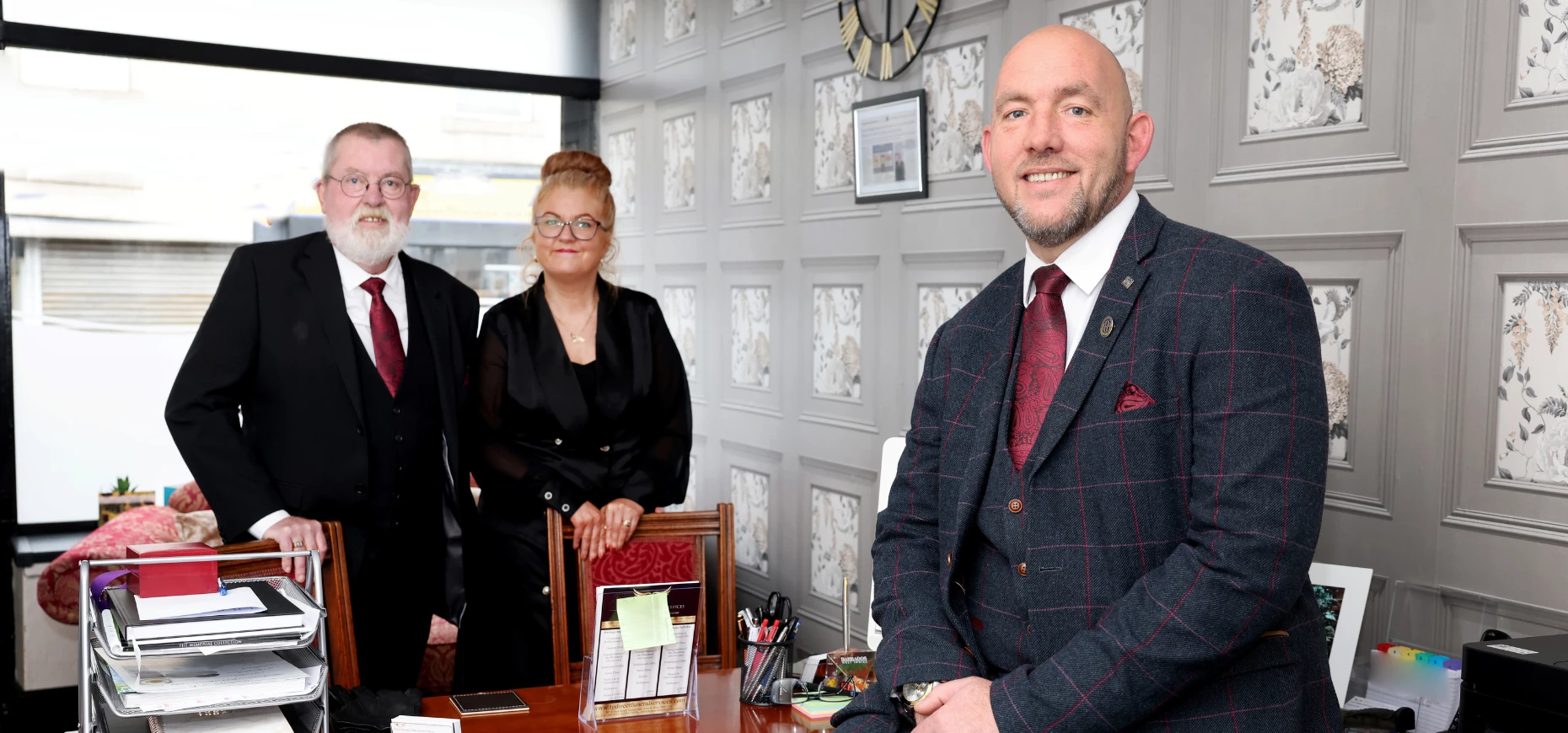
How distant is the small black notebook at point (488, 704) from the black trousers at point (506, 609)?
0.84 metres

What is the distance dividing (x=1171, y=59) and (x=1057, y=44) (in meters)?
1.26

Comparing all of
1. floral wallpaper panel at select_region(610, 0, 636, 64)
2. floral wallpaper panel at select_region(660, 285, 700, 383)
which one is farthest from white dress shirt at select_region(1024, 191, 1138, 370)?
floral wallpaper panel at select_region(610, 0, 636, 64)

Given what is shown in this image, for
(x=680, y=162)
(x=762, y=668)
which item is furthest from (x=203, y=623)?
(x=680, y=162)

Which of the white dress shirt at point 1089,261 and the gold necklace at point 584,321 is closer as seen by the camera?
the white dress shirt at point 1089,261

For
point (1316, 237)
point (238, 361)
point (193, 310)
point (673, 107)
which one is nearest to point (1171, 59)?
point (1316, 237)

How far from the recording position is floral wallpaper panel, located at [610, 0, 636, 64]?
5379 mm

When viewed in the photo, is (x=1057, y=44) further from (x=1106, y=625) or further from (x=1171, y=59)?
(x=1171, y=59)

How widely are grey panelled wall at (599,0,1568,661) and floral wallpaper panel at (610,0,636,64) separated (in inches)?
56.7

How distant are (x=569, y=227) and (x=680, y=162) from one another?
201cm

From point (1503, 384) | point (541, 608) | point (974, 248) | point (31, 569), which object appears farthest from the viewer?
point (31, 569)

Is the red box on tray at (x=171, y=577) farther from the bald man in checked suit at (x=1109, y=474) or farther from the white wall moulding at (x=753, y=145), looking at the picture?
the white wall moulding at (x=753, y=145)

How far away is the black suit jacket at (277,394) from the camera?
2.66 m

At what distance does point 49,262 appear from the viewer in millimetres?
4895

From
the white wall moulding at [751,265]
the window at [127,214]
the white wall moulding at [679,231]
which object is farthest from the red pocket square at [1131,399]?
the window at [127,214]
